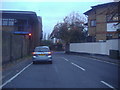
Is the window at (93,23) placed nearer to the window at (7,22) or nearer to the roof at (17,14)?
the roof at (17,14)

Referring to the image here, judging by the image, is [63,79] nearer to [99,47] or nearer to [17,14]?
[99,47]

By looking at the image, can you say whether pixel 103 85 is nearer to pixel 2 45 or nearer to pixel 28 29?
pixel 2 45

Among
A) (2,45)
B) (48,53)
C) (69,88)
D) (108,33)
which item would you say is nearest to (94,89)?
(69,88)

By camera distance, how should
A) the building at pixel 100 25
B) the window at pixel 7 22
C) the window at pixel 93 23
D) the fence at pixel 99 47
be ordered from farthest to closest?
the window at pixel 93 23
the window at pixel 7 22
the building at pixel 100 25
the fence at pixel 99 47

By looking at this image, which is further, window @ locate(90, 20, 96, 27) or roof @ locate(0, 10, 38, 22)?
window @ locate(90, 20, 96, 27)

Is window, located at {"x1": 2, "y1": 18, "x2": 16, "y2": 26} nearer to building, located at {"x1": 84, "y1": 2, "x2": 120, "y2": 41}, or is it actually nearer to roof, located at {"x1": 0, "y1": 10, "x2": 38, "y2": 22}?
roof, located at {"x1": 0, "y1": 10, "x2": 38, "y2": 22}

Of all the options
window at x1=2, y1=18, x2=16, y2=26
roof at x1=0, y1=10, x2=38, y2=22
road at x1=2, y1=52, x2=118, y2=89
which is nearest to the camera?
road at x1=2, y1=52, x2=118, y2=89

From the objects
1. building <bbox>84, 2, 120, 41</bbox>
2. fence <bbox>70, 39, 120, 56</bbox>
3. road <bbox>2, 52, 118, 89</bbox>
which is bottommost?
road <bbox>2, 52, 118, 89</bbox>

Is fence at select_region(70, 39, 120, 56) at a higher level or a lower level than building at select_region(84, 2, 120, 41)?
lower

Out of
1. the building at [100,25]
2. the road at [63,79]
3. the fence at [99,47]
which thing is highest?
the building at [100,25]

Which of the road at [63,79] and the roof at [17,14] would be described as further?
the roof at [17,14]

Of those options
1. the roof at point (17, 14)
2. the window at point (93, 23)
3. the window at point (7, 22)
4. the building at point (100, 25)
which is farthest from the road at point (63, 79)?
the window at point (93, 23)

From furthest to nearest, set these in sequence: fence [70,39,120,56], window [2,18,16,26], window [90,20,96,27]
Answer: window [90,20,96,27] < window [2,18,16,26] < fence [70,39,120,56]

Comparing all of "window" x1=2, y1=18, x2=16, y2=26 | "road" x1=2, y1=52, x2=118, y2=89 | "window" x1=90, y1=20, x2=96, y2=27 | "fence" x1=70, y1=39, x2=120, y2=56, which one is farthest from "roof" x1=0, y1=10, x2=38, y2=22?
"road" x1=2, y1=52, x2=118, y2=89
